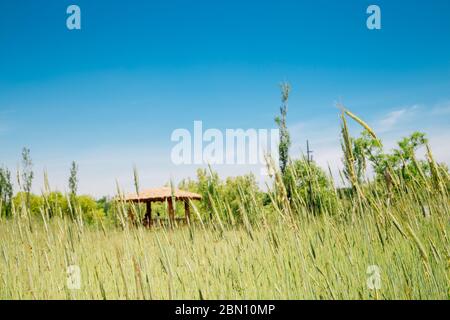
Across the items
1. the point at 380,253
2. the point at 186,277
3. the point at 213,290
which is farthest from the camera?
the point at 186,277

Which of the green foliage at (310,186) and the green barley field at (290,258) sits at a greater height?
the green foliage at (310,186)

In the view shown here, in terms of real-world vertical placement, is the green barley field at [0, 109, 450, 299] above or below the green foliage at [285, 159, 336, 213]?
below

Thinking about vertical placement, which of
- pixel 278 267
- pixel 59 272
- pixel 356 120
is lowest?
pixel 59 272

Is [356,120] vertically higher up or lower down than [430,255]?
higher up

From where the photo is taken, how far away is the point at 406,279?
5.68 feet

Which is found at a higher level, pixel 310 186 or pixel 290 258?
pixel 310 186

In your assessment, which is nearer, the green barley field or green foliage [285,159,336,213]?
the green barley field

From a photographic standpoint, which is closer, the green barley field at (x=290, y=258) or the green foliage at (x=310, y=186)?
the green barley field at (x=290, y=258)
